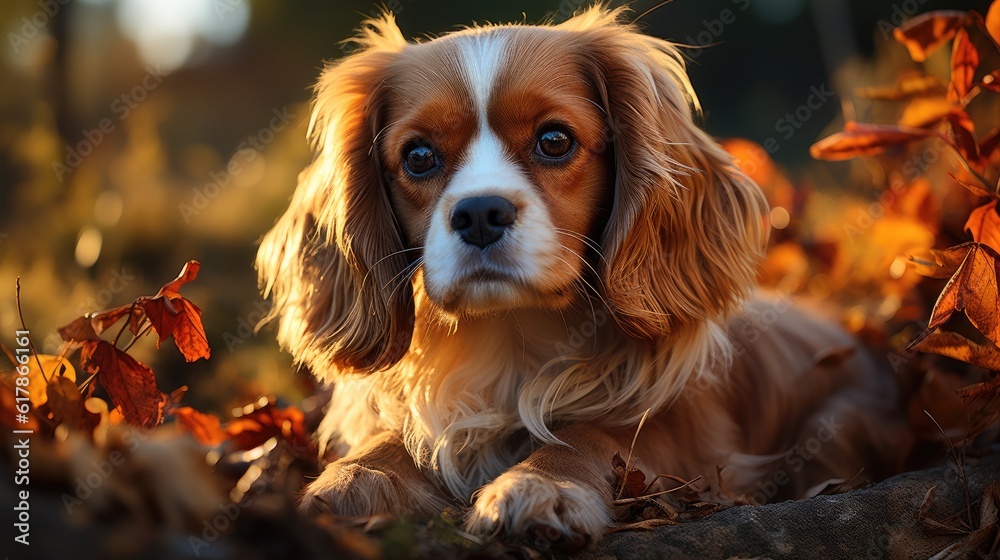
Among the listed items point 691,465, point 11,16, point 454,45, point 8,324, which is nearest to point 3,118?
point 11,16

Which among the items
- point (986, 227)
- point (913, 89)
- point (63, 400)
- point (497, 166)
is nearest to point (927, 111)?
point (913, 89)

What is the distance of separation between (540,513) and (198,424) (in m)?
1.20

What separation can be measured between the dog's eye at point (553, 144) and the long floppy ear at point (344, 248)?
529 mm

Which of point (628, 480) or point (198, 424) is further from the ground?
point (198, 424)

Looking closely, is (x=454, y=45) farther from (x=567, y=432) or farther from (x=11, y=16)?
(x=11, y=16)

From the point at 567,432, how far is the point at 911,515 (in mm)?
893

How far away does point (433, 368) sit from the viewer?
9.02 ft

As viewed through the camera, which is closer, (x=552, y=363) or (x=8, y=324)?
(x=552, y=363)

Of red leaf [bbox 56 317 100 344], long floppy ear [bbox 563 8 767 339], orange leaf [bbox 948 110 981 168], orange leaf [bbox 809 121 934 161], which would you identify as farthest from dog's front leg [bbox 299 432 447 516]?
orange leaf [bbox 948 110 981 168]

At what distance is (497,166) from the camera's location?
2.46m

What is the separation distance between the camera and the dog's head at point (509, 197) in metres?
2.36

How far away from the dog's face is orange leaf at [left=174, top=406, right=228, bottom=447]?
2.62ft

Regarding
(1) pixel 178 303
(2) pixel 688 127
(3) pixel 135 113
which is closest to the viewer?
(1) pixel 178 303

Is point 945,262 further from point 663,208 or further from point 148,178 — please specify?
point 148,178
